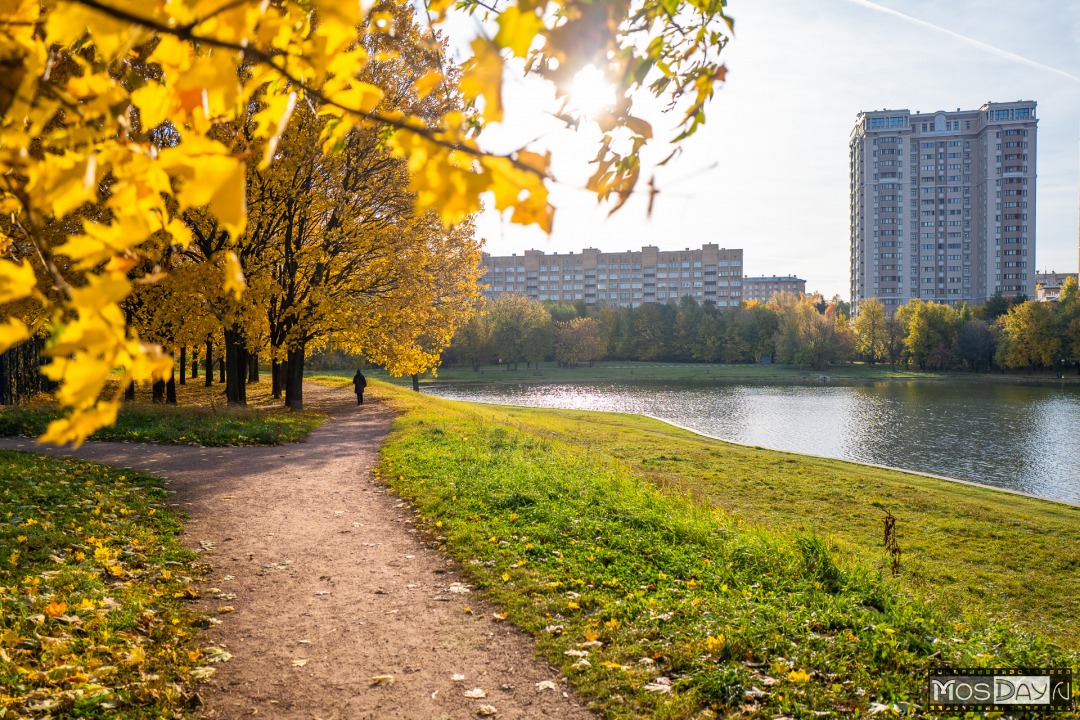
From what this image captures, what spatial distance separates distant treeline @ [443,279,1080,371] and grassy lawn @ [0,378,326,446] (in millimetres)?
55073

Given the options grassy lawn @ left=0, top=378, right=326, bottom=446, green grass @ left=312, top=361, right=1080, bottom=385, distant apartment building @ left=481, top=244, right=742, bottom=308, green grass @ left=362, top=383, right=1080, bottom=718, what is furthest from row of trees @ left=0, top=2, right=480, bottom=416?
distant apartment building @ left=481, top=244, right=742, bottom=308

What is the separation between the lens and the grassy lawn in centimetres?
1409

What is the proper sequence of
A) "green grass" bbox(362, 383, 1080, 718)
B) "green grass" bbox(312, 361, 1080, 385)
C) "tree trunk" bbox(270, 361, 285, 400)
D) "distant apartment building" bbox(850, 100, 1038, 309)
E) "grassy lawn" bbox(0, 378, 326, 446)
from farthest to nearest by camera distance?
"distant apartment building" bbox(850, 100, 1038, 309) < "green grass" bbox(312, 361, 1080, 385) < "tree trunk" bbox(270, 361, 285, 400) < "grassy lawn" bbox(0, 378, 326, 446) < "green grass" bbox(362, 383, 1080, 718)

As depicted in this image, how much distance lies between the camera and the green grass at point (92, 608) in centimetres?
393

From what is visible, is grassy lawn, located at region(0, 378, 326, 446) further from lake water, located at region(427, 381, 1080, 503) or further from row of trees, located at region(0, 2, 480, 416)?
lake water, located at region(427, 381, 1080, 503)

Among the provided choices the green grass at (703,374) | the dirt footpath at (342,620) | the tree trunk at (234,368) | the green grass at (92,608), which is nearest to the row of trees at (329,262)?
the tree trunk at (234,368)

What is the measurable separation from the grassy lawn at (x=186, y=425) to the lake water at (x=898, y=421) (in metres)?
16.8

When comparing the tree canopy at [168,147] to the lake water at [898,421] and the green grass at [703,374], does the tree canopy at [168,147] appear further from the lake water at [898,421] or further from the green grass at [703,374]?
the green grass at [703,374]

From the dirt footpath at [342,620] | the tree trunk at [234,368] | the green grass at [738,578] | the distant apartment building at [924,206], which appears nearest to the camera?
the dirt footpath at [342,620]

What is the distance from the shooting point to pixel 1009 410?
37688 millimetres

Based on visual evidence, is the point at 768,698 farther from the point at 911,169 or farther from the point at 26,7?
the point at 911,169

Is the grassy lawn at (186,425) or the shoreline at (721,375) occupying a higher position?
the grassy lawn at (186,425)

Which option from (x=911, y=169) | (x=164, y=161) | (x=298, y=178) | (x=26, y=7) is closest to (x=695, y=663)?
(x=164, y=161)

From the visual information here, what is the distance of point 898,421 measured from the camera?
109ft
